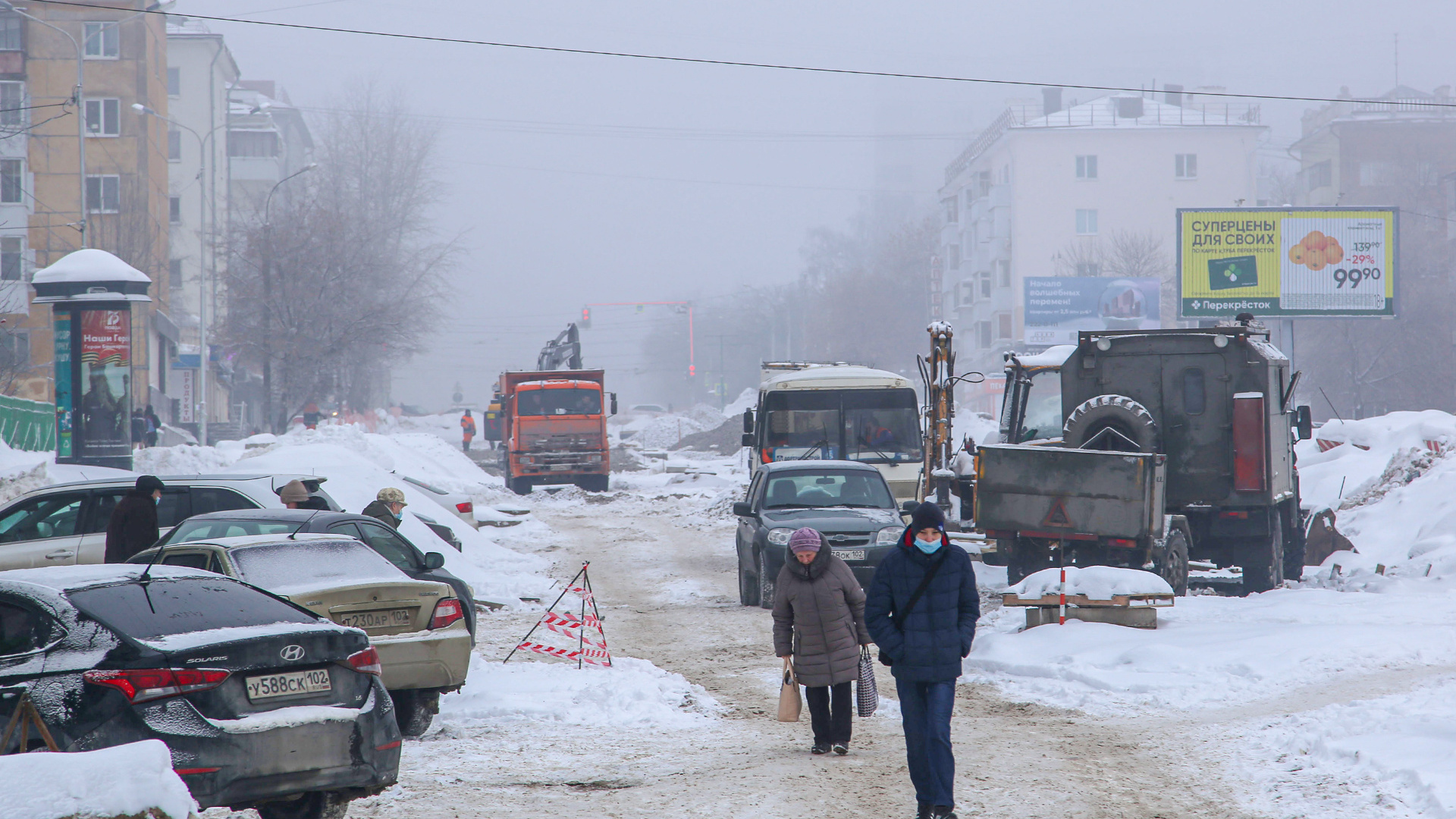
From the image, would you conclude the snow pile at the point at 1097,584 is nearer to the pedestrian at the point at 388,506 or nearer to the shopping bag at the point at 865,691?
the shopping bag at the point at 865,691

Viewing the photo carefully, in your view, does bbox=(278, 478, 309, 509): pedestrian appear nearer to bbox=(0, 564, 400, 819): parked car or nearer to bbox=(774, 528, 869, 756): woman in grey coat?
bbox=(774, 528, 869, 756): woman in grey coat

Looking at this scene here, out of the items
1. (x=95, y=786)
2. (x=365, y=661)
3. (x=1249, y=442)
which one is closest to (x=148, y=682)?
(x=365, y=661)

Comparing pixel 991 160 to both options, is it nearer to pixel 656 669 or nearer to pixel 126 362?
pixel 126 362

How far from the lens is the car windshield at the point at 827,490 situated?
15.7 meters

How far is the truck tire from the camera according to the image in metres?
14.4

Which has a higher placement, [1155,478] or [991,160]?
[991,160]

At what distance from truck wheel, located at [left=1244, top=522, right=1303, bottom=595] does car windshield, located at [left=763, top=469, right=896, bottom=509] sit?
4299 millimetres

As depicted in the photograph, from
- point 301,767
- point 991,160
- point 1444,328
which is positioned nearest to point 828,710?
point 301,767

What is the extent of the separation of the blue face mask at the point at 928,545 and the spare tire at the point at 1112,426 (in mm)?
9035

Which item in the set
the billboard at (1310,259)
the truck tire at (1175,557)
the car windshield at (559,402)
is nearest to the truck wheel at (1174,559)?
the truck tire at (1175,557)

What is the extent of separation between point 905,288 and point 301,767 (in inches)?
4171

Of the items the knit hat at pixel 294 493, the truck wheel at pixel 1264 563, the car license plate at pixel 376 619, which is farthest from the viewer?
the truck wheel at pixel 1264 563

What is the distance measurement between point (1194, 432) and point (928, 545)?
10.1 meters

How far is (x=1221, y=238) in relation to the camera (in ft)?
148
